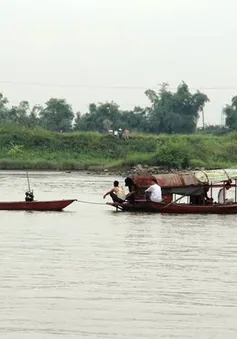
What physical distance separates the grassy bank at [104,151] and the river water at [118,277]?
45168 mm

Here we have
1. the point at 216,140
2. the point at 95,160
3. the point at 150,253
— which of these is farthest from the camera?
the point at 216,140

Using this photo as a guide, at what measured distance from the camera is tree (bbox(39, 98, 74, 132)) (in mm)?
105250

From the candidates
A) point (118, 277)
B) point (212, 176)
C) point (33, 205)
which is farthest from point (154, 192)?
point (118, 277)

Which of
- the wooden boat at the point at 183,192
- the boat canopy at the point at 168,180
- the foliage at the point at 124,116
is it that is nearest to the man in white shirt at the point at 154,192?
the wooden boat at the point at 183,192

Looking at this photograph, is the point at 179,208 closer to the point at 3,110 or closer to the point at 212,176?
the point at 212,176

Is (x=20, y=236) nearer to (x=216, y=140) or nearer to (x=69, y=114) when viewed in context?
(x=216, y=140)

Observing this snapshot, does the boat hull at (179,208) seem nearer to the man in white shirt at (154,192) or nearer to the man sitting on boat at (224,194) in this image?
the man in white shirt at (154,192)

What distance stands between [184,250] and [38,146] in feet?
198

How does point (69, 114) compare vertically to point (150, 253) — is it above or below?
above

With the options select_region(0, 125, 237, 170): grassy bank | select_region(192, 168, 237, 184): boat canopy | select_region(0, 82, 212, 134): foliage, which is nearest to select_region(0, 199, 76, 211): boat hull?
select_region(192, 168, 237, 184): boat canopy

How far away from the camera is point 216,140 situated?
274 ft

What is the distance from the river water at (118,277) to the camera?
12.6m

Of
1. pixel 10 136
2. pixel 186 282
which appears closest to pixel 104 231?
pixel 186 282

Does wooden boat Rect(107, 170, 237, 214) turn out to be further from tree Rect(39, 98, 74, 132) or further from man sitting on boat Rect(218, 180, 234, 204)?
tree Rect(39, 98, 74, 132)
